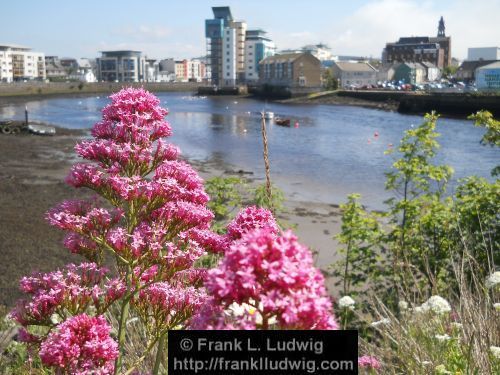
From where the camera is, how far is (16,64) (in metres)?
191

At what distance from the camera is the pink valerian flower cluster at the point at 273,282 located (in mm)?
1626

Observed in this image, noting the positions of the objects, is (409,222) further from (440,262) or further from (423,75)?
(423,75)

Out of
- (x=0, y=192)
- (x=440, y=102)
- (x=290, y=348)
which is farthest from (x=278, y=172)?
(x=440, y=102)

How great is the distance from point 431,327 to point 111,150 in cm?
341

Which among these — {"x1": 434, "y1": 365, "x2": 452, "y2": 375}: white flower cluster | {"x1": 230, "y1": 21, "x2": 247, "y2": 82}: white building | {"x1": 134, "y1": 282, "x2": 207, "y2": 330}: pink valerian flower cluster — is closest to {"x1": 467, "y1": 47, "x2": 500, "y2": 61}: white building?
{"x1": 230, "y1": 21, "x2": 247, "y2": 82}: white building

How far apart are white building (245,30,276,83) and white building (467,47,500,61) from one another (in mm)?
69030

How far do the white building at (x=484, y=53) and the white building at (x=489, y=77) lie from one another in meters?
69.1

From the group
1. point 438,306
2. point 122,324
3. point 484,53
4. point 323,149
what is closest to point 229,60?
point 484,53

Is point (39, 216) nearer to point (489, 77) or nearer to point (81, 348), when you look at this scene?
point (81, 348)

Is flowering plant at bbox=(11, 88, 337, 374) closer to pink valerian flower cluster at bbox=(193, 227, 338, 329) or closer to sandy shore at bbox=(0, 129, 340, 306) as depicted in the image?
pink valerian flower cluster at bbox=(193, 227, 338, 329)

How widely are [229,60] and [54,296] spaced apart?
567 feet

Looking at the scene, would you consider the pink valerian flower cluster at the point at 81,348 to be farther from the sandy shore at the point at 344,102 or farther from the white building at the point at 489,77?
the white building at the point at 489,77

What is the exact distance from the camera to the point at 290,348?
5.23ft

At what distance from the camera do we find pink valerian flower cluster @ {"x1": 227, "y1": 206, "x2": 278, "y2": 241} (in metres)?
2.89
